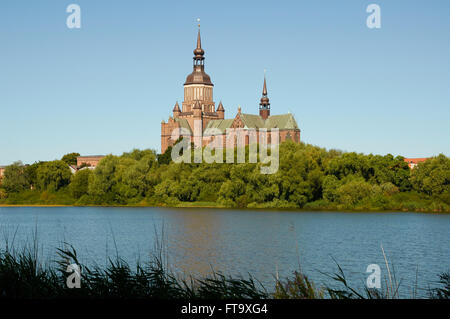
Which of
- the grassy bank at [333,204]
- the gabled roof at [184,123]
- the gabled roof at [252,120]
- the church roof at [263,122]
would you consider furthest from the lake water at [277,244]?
the gabled roof at [184,123]

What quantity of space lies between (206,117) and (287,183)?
8046 centimetres

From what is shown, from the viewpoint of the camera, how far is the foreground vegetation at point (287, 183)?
187 ft

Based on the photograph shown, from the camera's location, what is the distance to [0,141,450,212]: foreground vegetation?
57094 mm

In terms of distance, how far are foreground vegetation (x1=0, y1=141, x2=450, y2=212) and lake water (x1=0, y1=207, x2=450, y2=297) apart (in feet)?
29.4

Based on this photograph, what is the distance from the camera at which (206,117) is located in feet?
456

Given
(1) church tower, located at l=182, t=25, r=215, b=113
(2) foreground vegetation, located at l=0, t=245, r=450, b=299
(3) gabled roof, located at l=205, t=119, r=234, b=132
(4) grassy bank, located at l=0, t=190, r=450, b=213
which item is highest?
(1) church tower, located at l=182, t=25, r=215, b=113

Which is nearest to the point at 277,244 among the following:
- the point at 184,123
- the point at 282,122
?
the point at 282,122

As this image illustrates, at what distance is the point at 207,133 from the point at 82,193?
57851mm

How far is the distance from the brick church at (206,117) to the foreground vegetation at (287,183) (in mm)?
52298

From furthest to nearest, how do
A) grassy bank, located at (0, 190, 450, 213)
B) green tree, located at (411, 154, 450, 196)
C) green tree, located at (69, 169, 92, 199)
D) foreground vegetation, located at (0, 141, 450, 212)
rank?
green tree, located at (69, 169, 92, 199) < foreground vegetation, located at (0, 141, 450, 212) < grassy bank, located at (0, 190, 450, 213) < green tree, located at (411, 154, 450, 196)

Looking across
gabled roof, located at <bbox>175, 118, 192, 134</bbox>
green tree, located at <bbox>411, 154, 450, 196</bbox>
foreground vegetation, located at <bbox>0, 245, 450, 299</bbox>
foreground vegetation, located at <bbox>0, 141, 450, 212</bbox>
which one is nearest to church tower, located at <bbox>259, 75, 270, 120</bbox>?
gabled roof, located at <bbox>175, 118, 192, 134</bbox>

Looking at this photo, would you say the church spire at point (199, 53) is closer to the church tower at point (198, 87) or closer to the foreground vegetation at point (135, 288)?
the church tower at point (198, 87)

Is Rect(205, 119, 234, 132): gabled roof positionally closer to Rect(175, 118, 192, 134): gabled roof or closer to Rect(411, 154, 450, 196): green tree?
Rect(175, 118, 192, 134): gabled roof
